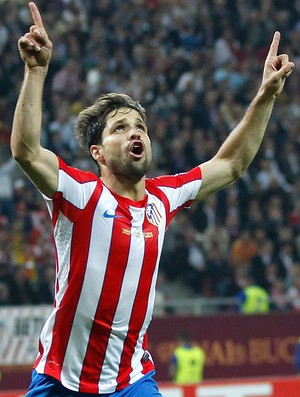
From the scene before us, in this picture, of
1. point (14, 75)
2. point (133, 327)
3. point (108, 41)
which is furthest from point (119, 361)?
point (108, 41)

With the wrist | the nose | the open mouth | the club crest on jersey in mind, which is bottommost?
the club crest on jersey

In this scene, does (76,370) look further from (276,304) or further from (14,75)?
(14,75)

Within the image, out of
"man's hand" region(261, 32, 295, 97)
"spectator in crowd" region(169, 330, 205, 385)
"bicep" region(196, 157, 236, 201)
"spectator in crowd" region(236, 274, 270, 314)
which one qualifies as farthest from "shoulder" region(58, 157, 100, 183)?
"spectator in crowd" region(236, 274, 270, 314)

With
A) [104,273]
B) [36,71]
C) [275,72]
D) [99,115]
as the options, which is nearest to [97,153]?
[99,115]

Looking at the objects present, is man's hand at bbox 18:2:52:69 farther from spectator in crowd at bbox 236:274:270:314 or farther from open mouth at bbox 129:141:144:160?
spectator in crowd at bbox 236:274:270:314

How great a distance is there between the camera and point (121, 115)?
5238 millimetres

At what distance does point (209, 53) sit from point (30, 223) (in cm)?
512

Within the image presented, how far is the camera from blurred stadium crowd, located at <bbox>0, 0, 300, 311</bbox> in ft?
49.9

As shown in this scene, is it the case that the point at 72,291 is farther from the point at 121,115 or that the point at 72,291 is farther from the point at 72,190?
the point at 121,115

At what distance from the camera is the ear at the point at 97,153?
207 inches

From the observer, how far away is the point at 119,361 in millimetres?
5062

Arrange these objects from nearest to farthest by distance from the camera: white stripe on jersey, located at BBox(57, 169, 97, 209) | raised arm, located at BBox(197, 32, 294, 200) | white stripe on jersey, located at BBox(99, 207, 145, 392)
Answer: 1. white stripe on jersey, located at BBox(57, 169, 97, 209)
2. white stripe on jersey, located at BBox(99, 207, 145, 392)
3. raised arm, located at BBox(197, 32, 294, 200)

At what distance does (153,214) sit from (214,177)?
1.62 feet

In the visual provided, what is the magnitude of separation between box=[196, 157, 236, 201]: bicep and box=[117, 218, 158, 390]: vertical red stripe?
0.58 m
